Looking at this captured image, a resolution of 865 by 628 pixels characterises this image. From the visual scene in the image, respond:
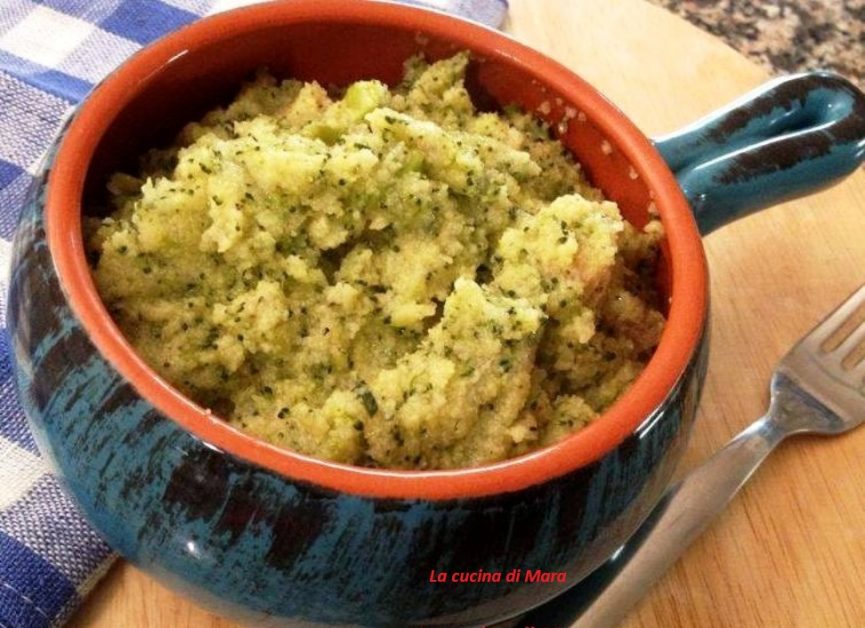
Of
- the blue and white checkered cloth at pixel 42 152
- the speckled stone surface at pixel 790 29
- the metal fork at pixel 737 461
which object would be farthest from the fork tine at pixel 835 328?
the speckled stone surface at pixel 790 29

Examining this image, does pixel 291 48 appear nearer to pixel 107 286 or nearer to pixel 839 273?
pixel 107 286

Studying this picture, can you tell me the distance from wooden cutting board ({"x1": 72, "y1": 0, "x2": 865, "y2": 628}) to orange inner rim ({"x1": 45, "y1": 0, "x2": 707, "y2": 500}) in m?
0.22

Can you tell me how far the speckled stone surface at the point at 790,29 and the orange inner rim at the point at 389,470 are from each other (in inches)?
37.7

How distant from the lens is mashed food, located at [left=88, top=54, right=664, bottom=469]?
520 mm

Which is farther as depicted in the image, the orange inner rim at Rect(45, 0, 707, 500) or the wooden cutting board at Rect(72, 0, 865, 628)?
the wooden cutting board at Rect(72, 0, 865, 628)

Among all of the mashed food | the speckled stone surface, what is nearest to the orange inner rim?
the mashed food

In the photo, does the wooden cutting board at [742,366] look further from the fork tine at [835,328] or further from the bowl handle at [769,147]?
the bowl handle at [769,147]

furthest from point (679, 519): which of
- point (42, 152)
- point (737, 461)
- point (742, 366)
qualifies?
point (42, 152)

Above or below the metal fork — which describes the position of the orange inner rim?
above

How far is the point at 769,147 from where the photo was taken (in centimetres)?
68

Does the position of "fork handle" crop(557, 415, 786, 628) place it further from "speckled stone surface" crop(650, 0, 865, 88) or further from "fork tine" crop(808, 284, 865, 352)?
"speckled stone surface" crop(650, 0, 865, 88)

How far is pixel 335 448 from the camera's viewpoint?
0.50 meters

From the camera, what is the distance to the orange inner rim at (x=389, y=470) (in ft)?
1.51

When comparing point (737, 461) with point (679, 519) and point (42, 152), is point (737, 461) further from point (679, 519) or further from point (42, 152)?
point (42, 152)
